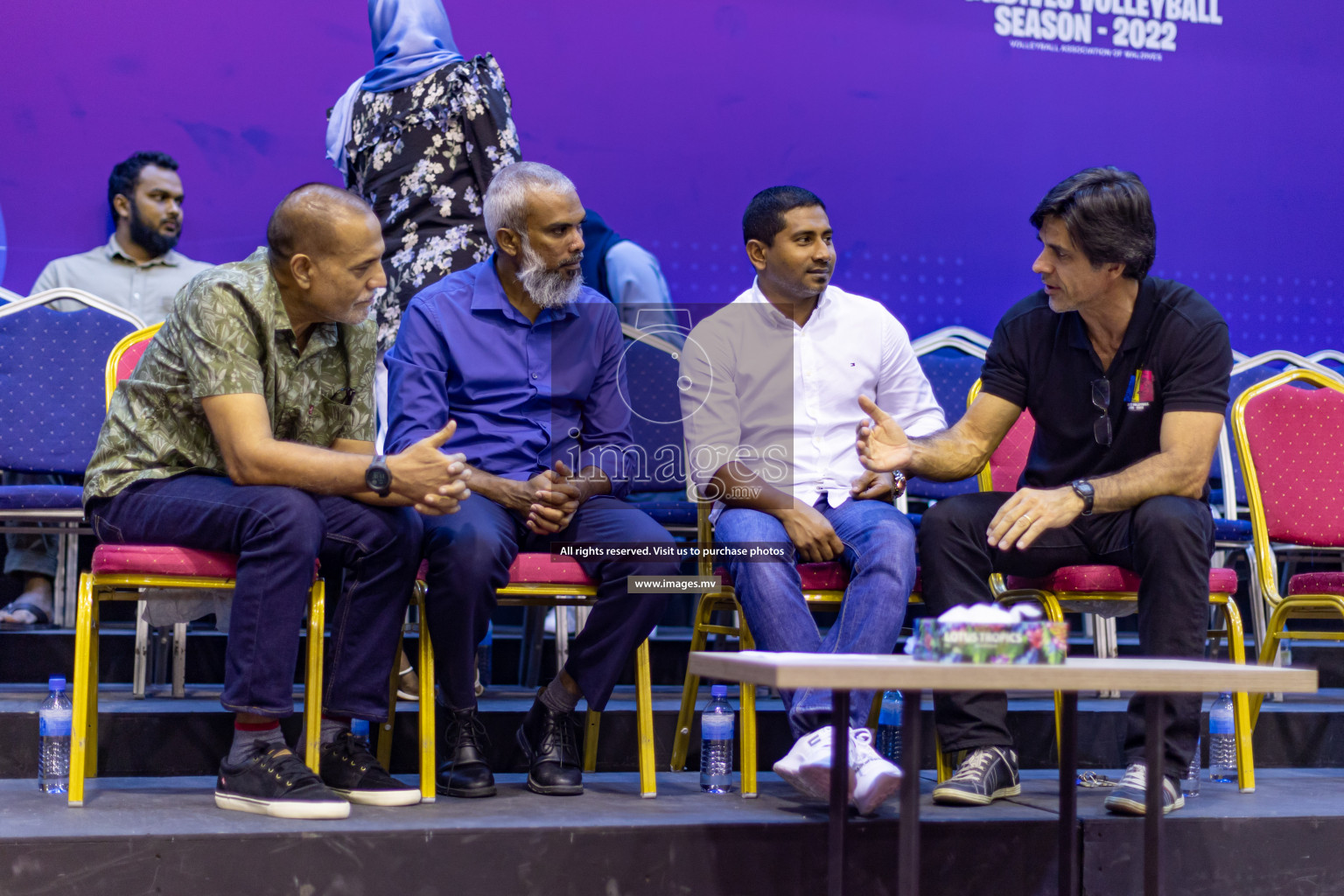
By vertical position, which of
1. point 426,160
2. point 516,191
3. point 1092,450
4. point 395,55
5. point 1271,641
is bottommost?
point 1271,641

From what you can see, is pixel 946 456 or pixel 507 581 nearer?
pixel 507 581

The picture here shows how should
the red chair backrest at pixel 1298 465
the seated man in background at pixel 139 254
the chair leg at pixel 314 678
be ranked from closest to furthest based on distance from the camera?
1. the chair leg at pixel 314 678
2. the red chair backrest at pixel 1298 465
3. the seated man in background at pixel 139 254

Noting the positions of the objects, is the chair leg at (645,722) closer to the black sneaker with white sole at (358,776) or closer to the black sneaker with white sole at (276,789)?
the black sneaker with white sole at (358,776)

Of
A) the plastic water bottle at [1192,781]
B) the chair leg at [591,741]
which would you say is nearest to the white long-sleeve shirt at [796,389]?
the chair leg at [591,741]

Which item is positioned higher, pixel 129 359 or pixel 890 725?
pixel 129 359

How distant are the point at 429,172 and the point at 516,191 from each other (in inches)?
25.3

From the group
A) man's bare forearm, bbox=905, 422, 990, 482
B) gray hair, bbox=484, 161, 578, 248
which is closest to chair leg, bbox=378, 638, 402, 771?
gray hair, bbox=484, 161, 578, 248

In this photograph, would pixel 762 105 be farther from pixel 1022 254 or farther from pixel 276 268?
pixel 276 268

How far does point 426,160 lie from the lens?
354cm

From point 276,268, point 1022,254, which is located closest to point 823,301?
point 276,268

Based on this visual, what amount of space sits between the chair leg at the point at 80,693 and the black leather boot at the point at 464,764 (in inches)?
26.4

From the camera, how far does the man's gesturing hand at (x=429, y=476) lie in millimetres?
2451

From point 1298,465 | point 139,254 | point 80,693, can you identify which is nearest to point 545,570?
point 80,693

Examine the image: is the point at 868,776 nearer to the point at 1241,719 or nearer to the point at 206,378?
the point at 1241,719
